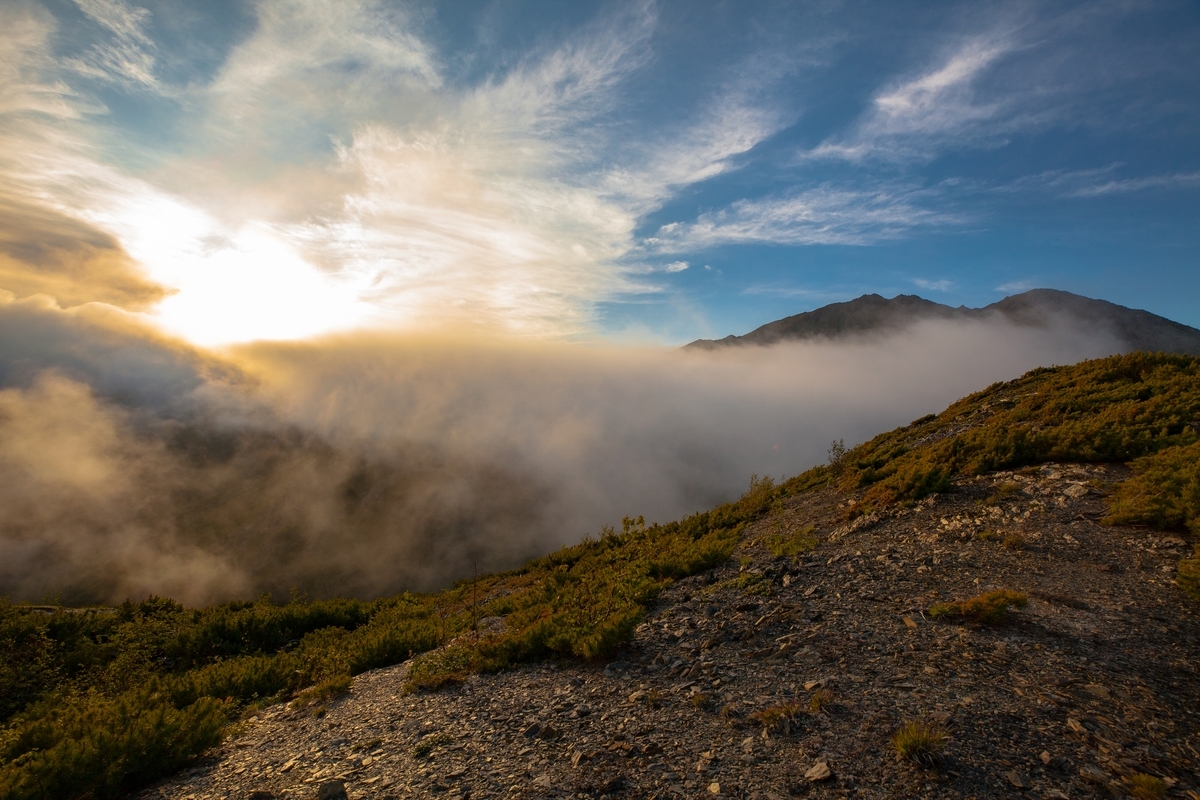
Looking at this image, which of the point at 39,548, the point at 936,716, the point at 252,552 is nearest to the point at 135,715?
the point at 936,716

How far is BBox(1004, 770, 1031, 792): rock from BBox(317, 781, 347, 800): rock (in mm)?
7356

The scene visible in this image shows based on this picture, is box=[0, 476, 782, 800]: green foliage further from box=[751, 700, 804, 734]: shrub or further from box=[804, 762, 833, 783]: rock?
box=[804, 762, 833, 783]: rock

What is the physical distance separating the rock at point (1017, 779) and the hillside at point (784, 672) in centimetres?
3

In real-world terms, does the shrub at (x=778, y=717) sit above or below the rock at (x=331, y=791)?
above

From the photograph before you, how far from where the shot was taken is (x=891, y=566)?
10727 millimetres

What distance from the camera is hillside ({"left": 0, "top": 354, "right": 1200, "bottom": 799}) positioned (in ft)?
17.9

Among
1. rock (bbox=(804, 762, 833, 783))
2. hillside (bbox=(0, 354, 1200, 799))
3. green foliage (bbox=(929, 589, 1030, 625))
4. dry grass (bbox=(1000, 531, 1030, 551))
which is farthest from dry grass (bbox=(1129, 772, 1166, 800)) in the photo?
dry grass (bbox=(1000, 531, 1030, 551))

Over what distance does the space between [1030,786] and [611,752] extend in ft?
14.2

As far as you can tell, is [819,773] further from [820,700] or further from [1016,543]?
[1016,543]

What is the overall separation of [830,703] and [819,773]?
4.58ft

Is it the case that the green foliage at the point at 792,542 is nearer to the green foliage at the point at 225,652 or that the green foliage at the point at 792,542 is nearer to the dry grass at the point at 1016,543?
the green foliage at the point at 225,652

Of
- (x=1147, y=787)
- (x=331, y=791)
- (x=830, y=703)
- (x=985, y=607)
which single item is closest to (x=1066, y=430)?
(x=985, y=607)

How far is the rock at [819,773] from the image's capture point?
16.6 feet

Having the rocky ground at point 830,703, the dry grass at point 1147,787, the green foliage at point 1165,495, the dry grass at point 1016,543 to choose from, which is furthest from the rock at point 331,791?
the green foliage at point 1165,495
